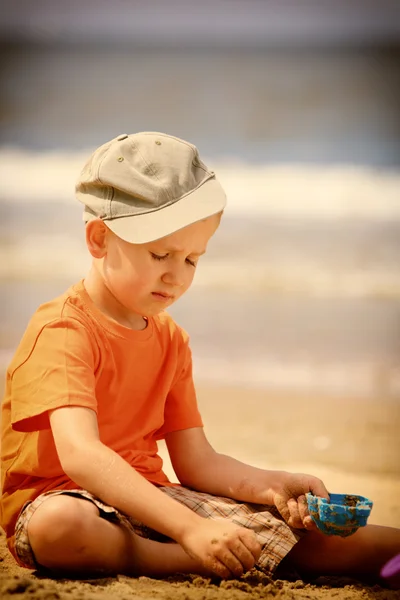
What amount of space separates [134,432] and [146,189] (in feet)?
1.43

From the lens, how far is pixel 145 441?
4.86ft

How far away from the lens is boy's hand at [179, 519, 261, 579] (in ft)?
3.82

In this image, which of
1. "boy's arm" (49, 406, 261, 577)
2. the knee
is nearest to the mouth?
"boy's arm" (49, 406, 261, 577)

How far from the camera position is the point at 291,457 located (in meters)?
2.50

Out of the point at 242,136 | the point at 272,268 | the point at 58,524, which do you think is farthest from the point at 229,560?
the point at 242,136

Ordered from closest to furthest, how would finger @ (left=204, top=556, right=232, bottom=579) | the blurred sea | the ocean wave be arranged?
finger @ (left=204, top=556, right=232, bottom=579)
the blurred sea
the ocean wave

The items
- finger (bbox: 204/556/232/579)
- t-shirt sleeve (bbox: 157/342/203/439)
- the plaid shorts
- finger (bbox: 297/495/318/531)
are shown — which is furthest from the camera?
t-shirt sleeve (bbox: 157/342/203/439)

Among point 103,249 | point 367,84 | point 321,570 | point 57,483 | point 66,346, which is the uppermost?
point 367,84

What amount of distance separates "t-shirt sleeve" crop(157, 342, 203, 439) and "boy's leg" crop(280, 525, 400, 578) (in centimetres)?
31

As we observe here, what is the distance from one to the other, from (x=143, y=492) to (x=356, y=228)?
11.6 feet

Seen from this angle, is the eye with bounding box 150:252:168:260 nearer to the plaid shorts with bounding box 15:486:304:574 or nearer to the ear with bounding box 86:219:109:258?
the ear with bounding box 86:219:109:258

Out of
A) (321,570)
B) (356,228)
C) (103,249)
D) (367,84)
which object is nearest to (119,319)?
(103,249)

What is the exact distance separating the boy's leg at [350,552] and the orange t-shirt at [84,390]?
29 centimetres

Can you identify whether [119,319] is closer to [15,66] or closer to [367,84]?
[15,66]
